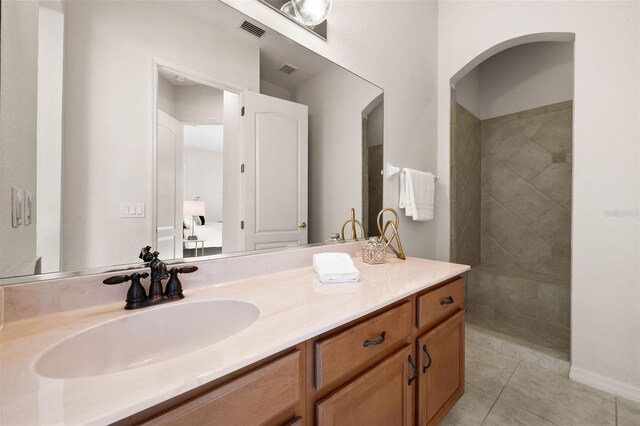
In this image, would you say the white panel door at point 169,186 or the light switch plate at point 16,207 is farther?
the white panel door at point 169,186

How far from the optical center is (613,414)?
1.38 metres

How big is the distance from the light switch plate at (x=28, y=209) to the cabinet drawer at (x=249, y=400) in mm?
611

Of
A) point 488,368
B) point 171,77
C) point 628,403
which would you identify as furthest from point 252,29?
point 628,403

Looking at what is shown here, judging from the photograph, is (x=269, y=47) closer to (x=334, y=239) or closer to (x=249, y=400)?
(x=334, y=239)

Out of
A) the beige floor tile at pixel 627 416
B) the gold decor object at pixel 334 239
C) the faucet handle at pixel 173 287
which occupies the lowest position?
the beige floor tile at pixel 627 416

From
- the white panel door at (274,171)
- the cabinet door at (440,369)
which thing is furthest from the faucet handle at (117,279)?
the cabinet door at (440,369)

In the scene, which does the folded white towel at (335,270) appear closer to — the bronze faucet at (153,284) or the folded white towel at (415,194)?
the bronze faucet at (153,284)

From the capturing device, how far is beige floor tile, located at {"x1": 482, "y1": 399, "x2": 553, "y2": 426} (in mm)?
1337

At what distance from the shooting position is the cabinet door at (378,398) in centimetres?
69

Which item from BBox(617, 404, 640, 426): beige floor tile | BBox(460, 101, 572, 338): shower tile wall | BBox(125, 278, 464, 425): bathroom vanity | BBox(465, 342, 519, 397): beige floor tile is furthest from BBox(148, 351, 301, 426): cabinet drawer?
BBox(460, 101, 572, 338): shower tile wall

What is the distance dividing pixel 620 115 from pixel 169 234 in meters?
2.38

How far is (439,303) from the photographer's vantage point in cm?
111

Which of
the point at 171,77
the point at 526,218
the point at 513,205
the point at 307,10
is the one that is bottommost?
the point at 526,218

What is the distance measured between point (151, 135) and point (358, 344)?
0.91 meters
